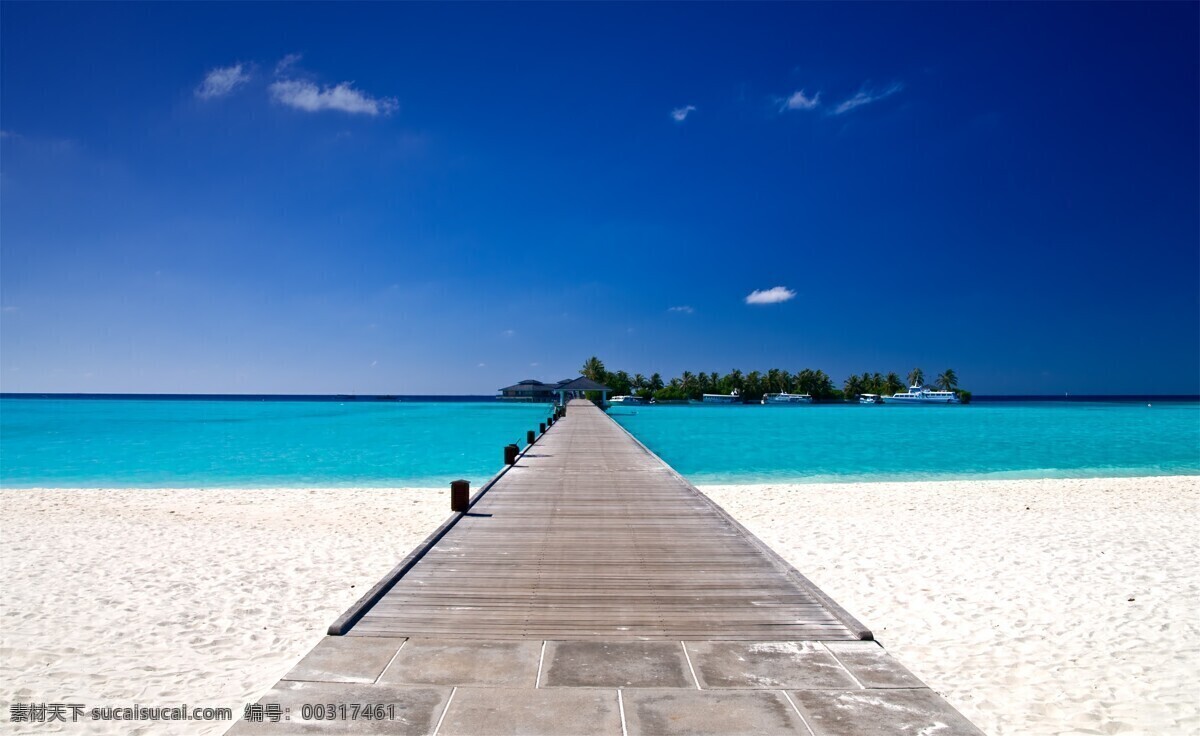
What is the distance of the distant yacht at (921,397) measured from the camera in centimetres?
11081

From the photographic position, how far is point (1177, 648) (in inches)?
215

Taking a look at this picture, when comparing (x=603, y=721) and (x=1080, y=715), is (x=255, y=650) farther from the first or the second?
(x=1080, y=715)

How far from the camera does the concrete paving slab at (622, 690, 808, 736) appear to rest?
11.0ft

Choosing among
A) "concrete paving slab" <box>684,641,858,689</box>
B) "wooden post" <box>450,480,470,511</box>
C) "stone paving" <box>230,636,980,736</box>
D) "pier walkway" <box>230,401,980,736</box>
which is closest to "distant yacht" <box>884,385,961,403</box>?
"wooden post" <box>450,480,470,511</box>

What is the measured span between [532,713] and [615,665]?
793 millimetres

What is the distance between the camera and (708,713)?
3.51 meters

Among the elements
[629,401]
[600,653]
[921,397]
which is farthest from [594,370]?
[600,653]

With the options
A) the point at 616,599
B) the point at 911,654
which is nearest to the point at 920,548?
the point at 911,654

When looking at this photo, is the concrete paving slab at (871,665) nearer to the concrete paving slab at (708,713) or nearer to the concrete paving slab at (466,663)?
the concrete paving slab at (708,713)

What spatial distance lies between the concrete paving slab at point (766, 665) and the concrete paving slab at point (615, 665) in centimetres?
14

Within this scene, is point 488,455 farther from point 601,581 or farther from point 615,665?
point 615,665

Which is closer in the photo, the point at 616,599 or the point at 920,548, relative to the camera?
the point at 616,599

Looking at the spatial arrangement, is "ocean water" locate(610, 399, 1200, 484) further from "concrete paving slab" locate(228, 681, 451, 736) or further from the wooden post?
"concrete paving slab" locate(228, 681, 451, 736)

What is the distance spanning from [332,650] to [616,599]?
7.51 feet
